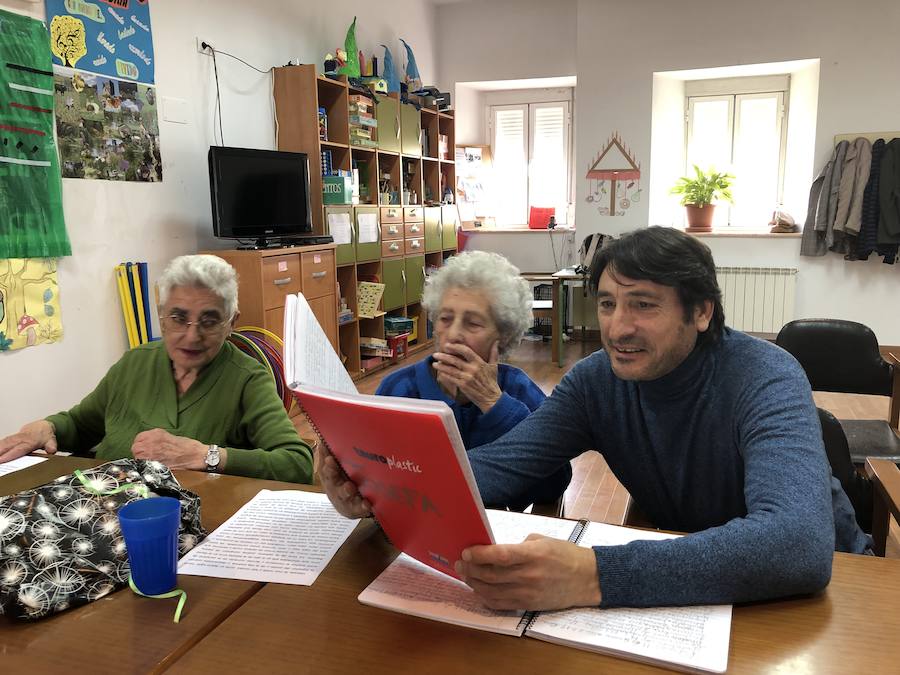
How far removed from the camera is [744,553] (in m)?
0.88

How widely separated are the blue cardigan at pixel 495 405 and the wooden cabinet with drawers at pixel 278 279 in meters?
2.11

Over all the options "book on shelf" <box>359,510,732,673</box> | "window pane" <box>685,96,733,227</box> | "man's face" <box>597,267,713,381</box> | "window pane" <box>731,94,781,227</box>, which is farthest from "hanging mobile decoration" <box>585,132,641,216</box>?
"book on shelf" <box>359,510,732,673</box>

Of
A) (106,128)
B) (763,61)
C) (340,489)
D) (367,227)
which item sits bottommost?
(340,489)

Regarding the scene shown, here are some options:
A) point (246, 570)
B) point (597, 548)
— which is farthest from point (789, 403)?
point (246, 570)

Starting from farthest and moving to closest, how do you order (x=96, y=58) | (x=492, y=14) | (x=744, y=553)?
(x=492, y=14) < (x=96, y=58) < (x=744, y=553)

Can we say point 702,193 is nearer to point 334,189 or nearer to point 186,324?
point 334,189

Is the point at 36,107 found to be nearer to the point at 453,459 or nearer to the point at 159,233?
the point at 159,233

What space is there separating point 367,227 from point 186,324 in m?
3.71

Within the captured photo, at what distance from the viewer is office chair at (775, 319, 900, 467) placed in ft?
8.63

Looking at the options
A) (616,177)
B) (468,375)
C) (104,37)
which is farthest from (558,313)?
(468,375)

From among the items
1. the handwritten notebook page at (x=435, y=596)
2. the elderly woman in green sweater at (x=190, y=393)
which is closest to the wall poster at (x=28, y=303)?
the elderly woman in green sweater at (x=190, y=393)

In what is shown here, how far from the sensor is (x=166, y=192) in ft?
12.8

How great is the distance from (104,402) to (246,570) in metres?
1.09

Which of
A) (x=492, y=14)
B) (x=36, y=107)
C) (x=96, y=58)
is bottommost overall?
(x=36, y=107)
